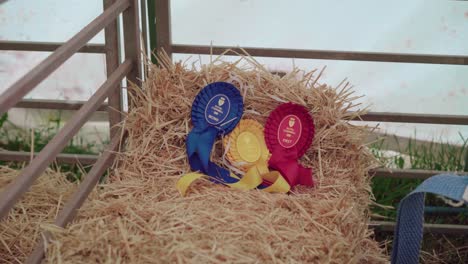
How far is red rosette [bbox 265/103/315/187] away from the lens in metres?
1.77

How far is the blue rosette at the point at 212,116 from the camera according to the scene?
5.72ft

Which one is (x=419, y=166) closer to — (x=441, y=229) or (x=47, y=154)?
(x=441, y=229)

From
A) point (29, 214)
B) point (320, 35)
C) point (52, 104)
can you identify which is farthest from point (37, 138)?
point (320, 35)

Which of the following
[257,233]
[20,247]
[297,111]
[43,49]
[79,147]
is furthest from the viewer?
[79,147]

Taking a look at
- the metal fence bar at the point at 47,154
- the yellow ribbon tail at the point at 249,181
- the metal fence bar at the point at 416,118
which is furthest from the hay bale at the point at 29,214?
the metal fence bar at the point at 416,118

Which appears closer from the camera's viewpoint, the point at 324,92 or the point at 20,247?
the point at 20,247

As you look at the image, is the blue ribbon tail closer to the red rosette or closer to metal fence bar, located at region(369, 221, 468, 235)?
the red rosette

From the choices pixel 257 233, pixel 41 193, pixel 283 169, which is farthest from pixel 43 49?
pixel 257 233

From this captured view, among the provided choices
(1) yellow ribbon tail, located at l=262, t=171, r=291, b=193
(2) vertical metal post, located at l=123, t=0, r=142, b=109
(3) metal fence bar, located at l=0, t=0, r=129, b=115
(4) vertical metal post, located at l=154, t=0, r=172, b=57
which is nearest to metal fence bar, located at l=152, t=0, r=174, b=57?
(4) vertical metal post, located at l=154, t=0, r=172, b=57

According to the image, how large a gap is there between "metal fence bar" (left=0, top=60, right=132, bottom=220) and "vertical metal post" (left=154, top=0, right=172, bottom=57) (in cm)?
28

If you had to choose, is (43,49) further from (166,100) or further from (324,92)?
(324,92)

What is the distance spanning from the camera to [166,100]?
184 cm

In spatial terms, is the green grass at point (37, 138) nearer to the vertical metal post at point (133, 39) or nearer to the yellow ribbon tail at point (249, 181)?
the vertical metal post at point (133, 39)

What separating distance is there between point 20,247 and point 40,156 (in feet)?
1.03
